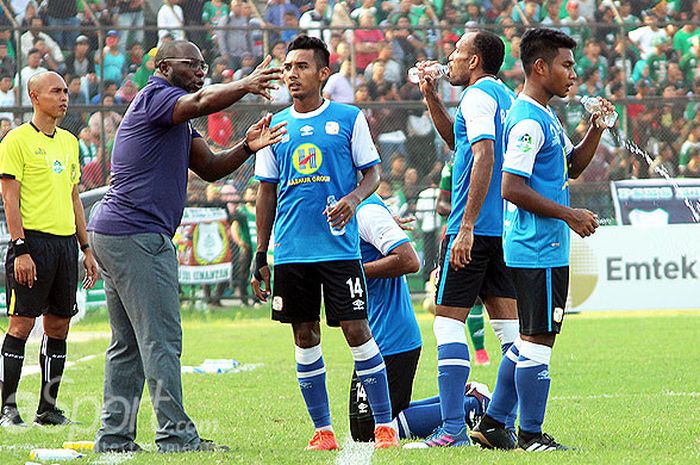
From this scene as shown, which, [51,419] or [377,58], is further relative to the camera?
[377,58]

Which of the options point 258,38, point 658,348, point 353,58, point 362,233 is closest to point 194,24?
point 258,38

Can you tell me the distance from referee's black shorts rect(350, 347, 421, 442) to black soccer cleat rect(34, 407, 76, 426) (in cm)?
245

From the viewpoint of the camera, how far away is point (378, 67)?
70.3 feet

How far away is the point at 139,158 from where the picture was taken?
7.16 metres

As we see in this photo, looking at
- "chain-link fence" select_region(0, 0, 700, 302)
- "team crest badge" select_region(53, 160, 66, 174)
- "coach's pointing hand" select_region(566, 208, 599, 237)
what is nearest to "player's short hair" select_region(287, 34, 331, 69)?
"coach's pointing hand" select_region(566, 208, 599, 237)

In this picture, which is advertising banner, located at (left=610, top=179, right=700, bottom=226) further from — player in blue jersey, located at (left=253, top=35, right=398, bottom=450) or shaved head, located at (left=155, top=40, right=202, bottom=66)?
shaved head, located at (left=155, top=40, right=202, bottom=66)

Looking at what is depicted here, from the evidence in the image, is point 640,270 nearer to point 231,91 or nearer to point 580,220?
point 580,220

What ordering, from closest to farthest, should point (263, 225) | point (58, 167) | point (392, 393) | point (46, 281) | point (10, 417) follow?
point (263, 225) → point (392, 393) → point (10, 417) → point (46, 281) → point (58, 167)

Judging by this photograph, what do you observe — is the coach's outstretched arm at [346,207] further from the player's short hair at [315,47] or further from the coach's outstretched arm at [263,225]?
the player's short hair at [315,47]

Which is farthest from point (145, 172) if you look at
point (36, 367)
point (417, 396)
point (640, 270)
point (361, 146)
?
point (640, 270)

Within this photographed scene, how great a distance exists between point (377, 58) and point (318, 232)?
1439cm

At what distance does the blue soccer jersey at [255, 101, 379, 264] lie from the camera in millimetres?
7316

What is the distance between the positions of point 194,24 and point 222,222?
3527 millimetres

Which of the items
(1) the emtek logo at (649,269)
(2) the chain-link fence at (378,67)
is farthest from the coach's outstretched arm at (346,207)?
(2) the chain-link fence at (378,67)
